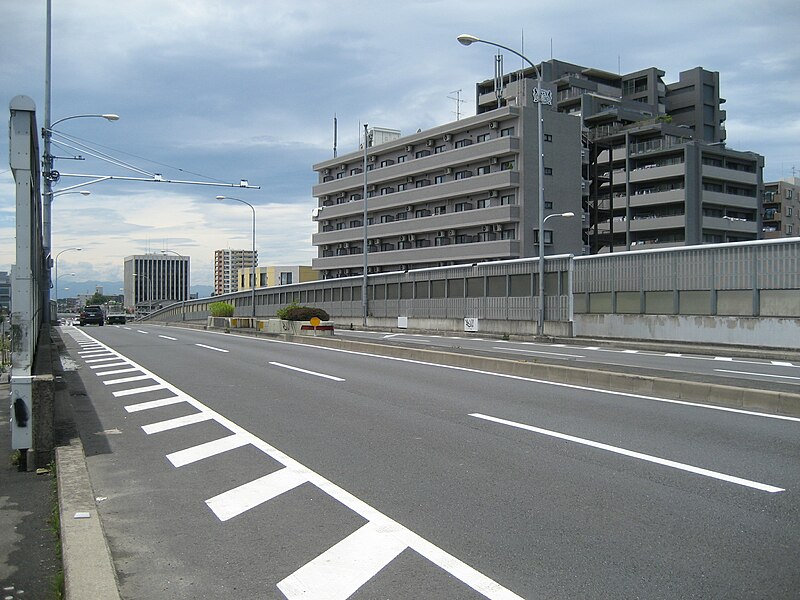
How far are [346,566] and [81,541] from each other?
199 cm

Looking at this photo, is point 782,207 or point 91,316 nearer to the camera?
point 91,316

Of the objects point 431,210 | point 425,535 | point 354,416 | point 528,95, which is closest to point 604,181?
point 528,95

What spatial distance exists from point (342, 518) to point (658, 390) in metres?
8.24

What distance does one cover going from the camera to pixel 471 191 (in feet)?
216

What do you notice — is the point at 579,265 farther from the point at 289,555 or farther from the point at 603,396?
the point at 289,555

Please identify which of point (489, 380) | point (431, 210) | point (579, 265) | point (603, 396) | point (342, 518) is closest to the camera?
point (342, 518)

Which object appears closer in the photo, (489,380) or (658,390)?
(658,390)

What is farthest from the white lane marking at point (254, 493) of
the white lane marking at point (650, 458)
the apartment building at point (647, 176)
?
the apartment building at point (647, 176)

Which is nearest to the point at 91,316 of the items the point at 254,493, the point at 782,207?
the point at 254,493

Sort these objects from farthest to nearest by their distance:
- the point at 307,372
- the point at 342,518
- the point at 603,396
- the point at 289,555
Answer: the point at 307,372, the point at 603,396, the point at 342,518, the point at 289,555

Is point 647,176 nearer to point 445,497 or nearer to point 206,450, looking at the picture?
point 206,450

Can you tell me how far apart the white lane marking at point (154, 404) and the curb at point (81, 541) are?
434cm

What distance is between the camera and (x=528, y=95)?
7206cm

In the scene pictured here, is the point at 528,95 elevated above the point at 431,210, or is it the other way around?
the point at 528,95
